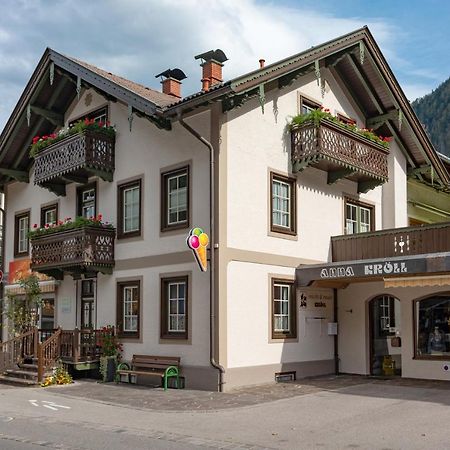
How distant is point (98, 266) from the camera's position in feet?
60.7

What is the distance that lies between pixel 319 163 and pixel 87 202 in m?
7.26

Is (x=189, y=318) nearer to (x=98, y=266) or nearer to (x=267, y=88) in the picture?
(x=98, y=266)

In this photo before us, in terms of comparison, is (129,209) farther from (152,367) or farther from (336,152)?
(336,152)

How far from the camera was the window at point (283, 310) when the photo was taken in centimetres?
1716

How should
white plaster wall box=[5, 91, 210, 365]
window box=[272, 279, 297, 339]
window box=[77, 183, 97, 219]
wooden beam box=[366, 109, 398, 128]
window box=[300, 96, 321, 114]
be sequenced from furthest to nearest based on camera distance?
wooden beam box=[366, 109, 398, 128], window box=[77, 183, 97, 219], window box=[300, 96, 321, 114], window box=[272, 279, 297, 339], white plaster wall box=[5, 91, 210, 365]

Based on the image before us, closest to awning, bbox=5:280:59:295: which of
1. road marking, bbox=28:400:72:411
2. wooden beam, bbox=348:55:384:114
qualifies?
road marking, bbox=28:400:72:411

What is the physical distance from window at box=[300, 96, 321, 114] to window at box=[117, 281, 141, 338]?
669cm

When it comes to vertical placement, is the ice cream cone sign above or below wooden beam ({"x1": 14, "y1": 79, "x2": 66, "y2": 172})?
below

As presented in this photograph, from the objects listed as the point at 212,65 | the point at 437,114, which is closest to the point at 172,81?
the point at 212,65

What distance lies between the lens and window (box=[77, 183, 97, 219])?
20.2 m

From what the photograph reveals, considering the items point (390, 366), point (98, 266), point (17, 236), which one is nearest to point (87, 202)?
point (98, 266)

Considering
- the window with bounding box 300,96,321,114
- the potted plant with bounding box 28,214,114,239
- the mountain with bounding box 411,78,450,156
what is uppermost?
the mountain with bounding box 411,78,450,156

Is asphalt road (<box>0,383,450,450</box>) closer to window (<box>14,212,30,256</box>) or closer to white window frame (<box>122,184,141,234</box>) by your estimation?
white window frame (<box>122,184,141,234</box>)

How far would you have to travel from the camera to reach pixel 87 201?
20.6 meters
